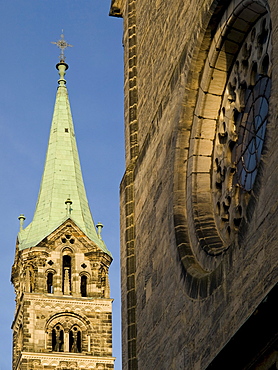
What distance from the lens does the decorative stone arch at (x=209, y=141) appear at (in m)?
14.9

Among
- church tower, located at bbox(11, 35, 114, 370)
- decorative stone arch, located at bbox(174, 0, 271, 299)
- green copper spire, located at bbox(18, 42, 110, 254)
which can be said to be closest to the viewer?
decorative stone arch, located at bbox(174, 0, 271, 299)

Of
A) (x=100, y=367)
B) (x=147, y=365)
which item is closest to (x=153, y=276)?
(x=147, y=365)

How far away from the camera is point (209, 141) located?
642 inches

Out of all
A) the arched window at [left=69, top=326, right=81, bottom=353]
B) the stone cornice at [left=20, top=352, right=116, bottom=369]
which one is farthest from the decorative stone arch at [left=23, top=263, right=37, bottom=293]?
the stone cornice at [left=20, top=352, right=116, bottom=369]

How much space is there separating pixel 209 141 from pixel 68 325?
138 feet

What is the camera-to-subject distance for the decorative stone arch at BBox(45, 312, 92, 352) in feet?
185

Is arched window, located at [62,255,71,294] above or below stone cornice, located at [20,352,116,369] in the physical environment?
above

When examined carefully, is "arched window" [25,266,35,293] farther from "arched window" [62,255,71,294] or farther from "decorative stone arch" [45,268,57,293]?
"arched window" [62,255,71,294]

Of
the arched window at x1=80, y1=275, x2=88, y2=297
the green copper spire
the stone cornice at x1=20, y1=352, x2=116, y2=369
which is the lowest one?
the stone cornice at x1=20, y1=352, x2=116, y2=369

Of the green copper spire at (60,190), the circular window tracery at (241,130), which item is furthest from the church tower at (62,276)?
the circular window tracery at (241,130)

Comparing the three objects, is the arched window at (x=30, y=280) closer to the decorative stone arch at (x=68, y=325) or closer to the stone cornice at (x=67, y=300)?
the stone cornice at (x=67, y=300)

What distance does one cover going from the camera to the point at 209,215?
15727 millimetres

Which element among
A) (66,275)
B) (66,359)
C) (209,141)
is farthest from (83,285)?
(209,141)

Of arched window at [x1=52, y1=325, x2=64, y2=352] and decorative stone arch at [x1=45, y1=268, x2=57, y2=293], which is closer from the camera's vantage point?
arched window at [x1=52, y1=325, x2=64, y2=352]
